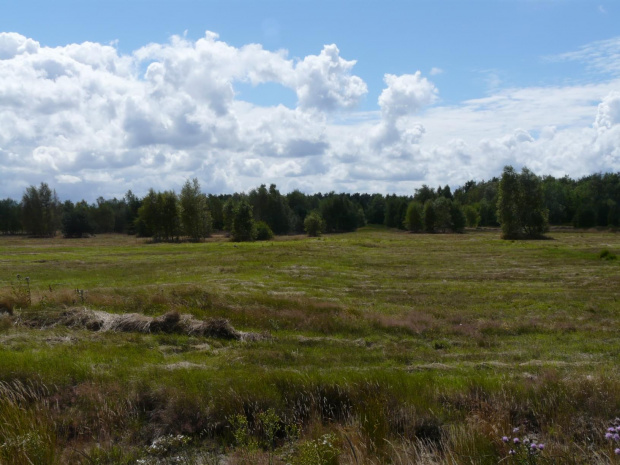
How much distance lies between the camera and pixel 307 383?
10.4m

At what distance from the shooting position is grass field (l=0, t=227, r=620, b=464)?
7.96m

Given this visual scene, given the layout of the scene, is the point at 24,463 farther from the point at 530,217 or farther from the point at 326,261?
the point at 530,217

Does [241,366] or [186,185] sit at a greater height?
[186,185]

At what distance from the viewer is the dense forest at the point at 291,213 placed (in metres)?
106

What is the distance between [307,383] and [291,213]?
149m

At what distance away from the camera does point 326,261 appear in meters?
52.8

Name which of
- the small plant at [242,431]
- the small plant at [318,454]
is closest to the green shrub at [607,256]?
the small plant at [242,431]

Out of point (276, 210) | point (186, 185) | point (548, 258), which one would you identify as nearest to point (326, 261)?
point (548, 258)

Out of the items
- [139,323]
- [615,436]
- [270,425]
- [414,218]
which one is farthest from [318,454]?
[414,218]

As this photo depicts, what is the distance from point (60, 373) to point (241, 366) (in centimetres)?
430

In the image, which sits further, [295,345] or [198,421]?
[295,345]

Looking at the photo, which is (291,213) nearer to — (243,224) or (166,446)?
(243,224)

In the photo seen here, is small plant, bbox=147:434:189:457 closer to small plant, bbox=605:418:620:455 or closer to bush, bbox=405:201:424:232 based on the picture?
small plant, bbox=605:418:620:455

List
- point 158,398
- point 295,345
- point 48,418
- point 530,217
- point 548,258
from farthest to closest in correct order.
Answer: point 530,217 < point 548,258 < point 295,345 < point 158,398 < point 48,418
